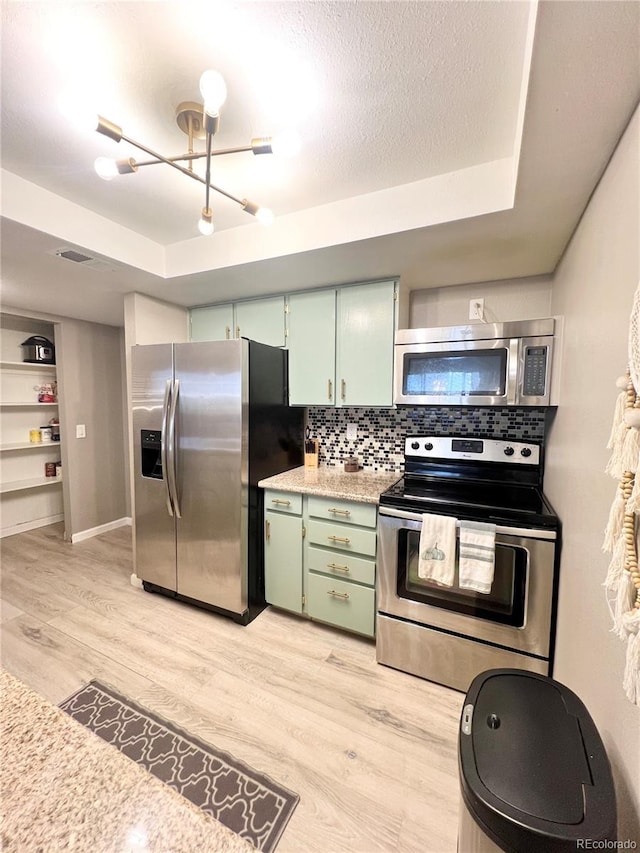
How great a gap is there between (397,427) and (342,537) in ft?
2.97

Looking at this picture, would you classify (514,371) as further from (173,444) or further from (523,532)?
(173,444)

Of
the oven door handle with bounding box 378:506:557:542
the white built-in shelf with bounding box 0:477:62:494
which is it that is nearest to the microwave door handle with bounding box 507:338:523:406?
the oven door handle with bounding box 378:506:557:542

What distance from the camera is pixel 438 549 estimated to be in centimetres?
169

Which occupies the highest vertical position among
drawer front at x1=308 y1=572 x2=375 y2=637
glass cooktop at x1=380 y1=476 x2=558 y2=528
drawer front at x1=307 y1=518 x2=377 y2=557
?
glass cooktop at x1=380 y1=476 x2=558 y2=528

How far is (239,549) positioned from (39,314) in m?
3.08

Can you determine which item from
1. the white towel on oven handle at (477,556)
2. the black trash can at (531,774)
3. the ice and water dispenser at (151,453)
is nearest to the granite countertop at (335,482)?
the white towel on oven handle at (477,556)

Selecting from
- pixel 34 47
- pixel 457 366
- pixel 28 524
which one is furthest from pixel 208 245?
pixel 28 524

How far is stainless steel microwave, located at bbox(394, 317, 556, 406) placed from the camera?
178cm

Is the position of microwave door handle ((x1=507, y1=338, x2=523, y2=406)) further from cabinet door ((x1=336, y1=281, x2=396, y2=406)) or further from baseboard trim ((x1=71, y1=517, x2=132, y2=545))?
baseboard trim ((x1=71, y1=517, x2=132, y2=545))

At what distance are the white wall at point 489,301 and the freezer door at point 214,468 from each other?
4.34 feet

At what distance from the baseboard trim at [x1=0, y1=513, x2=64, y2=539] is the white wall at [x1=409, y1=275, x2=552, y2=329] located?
4403 millimetres

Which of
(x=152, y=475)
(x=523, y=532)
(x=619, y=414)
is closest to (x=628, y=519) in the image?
(x=619, y=414)

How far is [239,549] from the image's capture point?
2.21m

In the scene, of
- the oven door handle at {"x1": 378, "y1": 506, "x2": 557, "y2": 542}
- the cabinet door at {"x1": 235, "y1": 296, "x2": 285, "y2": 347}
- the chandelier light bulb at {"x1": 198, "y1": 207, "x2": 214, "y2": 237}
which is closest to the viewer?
the chandelier light bulb at {"x1": 198, "y1": 207, "x2": 214, "y2": 237}
